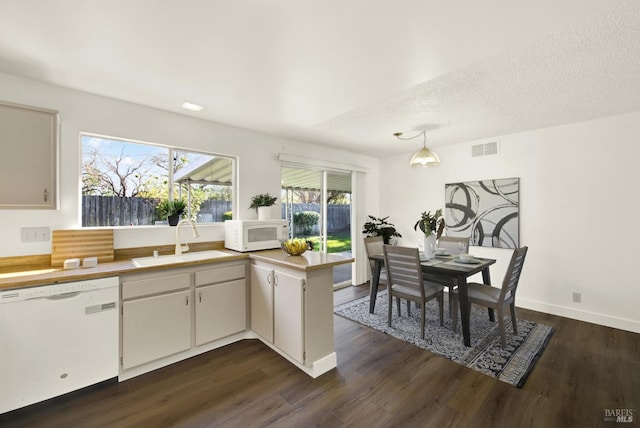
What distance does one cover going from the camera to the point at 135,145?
9.22ft

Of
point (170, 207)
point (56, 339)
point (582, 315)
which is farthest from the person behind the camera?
point (582, 315)

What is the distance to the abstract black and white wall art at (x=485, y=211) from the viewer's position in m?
3.77

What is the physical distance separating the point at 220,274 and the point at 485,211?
377 cm

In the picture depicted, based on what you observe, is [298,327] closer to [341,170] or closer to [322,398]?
[322,398]

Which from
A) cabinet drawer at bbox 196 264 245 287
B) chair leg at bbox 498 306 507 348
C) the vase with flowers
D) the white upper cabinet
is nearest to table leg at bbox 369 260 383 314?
the vase with flowers

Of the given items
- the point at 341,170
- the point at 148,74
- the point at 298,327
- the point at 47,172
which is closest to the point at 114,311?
the point at 47,172

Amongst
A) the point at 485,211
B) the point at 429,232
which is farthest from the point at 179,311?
the point at 485,211

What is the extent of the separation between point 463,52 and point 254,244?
8.34ft

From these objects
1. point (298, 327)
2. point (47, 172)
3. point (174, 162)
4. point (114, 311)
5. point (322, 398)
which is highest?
point (174, 162)

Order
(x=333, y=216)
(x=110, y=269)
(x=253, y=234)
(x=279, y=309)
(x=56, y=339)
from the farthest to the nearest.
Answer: (x=333, y=216) < (x=253, y=234) < (x=279, y=309) < (x=110, y=269) < (x=56, y=339)

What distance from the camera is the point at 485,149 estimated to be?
157 inches

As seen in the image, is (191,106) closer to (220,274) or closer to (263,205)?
(263,205)

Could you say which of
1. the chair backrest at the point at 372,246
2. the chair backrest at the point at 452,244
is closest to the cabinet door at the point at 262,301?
the chair backrest at the point at 372,246

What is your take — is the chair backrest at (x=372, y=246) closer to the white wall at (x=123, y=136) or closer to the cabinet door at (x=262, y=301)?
the white wall at (x=123, y=136)
